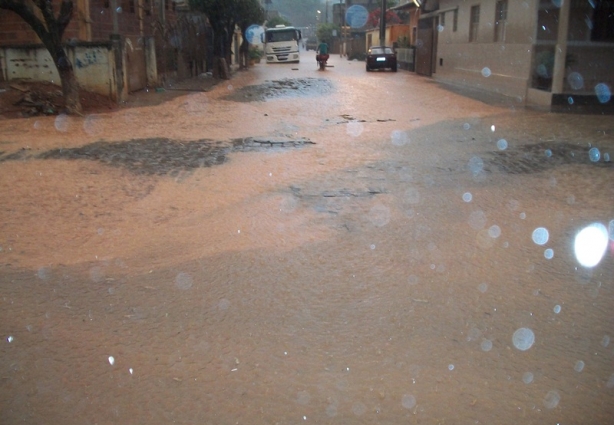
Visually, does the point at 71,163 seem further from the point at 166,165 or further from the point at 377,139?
the point at 377,139

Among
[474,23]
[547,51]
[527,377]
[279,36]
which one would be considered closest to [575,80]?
[547,51]

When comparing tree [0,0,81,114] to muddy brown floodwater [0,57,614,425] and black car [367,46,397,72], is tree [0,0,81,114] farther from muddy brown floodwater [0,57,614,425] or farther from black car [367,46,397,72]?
black car [367,46,397,72]

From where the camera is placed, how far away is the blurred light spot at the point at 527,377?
133 inches

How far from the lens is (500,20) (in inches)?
777

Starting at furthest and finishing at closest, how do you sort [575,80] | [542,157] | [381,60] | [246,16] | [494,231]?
1. [381,60]
2. [246,16]
3. [575,80]
4. [542,157]
5. [494,231]

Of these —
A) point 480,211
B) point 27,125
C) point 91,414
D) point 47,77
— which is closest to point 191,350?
point 91,414

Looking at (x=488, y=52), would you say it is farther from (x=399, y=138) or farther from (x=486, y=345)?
(x=486, y=345)

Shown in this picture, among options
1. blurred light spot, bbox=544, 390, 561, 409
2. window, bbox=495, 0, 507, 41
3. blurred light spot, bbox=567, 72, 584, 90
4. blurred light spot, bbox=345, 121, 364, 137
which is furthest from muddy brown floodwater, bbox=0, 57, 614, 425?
window, bbox=495, 0, 507, 41

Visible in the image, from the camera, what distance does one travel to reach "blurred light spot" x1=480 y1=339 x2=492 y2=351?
3725 millimetres

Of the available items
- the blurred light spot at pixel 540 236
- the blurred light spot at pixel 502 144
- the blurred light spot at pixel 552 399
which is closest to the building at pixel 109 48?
the blurred light spot at pixel 502 144

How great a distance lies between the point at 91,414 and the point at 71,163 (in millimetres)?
6369

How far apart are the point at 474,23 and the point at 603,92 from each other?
7560 millimetres

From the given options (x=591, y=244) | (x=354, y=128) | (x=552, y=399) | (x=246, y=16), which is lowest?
(x=552, y=399)

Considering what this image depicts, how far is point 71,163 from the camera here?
873 centimetres
